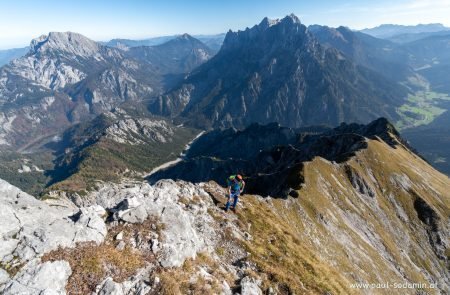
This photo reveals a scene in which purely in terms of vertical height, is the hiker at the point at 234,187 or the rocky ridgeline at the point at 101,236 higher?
the rocky ridgeline at the point at 101,236

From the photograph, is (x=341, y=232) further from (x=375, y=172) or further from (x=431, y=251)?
(x=375, y=172)

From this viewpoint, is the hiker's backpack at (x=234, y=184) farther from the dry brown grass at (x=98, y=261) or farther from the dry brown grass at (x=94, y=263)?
the dry brown grass at (x=94, y=263)

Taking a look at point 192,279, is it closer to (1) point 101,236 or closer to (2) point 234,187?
(1) point 101,236

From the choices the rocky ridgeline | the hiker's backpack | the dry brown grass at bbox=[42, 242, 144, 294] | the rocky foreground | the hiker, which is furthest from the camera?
the hiker

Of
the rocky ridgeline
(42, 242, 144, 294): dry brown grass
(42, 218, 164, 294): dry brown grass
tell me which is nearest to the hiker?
the rocky ridgeline

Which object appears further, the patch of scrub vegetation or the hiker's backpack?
the hiker's backpack

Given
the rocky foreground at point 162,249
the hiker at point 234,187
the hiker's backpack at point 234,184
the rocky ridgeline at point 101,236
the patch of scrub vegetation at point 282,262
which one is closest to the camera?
the rocky ridgeline at point 101,236

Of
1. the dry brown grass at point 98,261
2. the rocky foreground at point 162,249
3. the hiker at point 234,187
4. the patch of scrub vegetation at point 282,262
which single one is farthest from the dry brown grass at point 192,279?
the hiker at point 234,187

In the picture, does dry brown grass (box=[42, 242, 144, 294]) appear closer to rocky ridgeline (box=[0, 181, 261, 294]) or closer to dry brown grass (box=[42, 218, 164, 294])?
dry brown grass (box=[42, 218, 164, 294])

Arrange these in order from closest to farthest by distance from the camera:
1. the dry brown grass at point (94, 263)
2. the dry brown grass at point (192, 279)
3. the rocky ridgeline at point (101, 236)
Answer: the rocky ridgeline at point (101, 236) → the dry brown grass at point (94, 263) → the dry brown grass at point (192, 279)

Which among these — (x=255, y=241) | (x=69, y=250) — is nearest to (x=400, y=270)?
(x=255, y=241)
